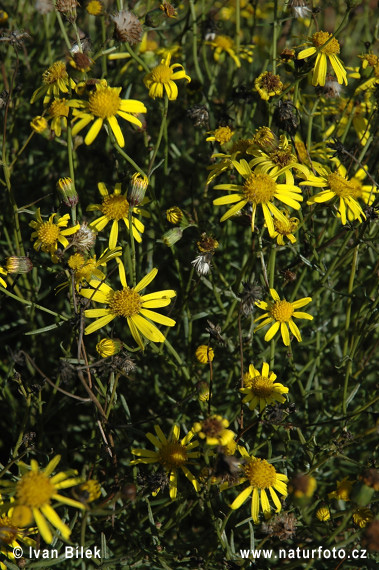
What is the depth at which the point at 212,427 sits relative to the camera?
139 centimetres

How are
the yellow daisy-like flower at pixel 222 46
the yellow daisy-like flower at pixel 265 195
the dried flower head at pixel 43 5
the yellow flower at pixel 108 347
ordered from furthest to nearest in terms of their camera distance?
the yellow daisy-like flower at pixel 222 46, the dried flower head at pixel 43 5, the yellow daisy-like flower at pixel 265 195, the yellow flower at pixel 108 347

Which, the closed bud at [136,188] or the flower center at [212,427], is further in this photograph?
the closed bud at [136,188]

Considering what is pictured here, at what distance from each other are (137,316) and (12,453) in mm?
667

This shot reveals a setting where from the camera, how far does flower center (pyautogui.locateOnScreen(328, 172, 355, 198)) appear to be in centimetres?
193

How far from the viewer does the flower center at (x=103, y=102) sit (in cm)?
165

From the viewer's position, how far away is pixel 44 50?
296 cm

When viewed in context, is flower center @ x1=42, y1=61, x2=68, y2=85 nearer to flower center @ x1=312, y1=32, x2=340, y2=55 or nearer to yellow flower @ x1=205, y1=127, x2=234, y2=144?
yellow flower @ x1=205, y1=127, x2=234, y2=144

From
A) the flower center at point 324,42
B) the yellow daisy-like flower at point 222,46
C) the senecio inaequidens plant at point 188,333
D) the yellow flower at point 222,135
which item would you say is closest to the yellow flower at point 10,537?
the senecio inaequidens plant at point 188,333

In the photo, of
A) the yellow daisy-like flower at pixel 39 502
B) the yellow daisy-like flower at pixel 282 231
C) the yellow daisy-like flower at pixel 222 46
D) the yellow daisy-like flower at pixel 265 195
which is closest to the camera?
the yellow daisy-like flower at pixel 39 502

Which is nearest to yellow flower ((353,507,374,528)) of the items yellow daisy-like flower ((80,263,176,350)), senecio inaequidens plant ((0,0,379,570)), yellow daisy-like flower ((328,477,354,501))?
senecio inaequidens plant ((0,0,379,570))

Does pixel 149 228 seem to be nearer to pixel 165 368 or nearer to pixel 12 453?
pixel 165 368

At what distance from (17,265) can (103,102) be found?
0.64 metres

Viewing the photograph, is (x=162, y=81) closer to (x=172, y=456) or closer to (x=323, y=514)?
(x=172, y=456)

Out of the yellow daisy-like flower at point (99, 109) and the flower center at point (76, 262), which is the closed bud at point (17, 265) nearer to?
the flower center at point (76, 262)
